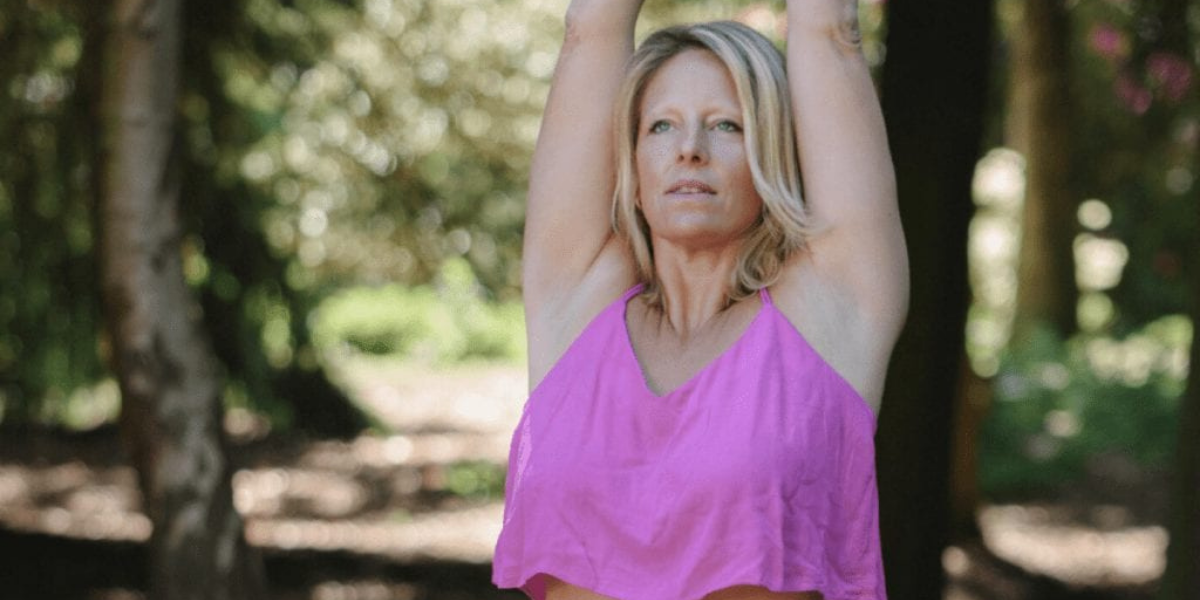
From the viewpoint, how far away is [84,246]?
779cm

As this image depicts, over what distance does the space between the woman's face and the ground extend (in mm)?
5304

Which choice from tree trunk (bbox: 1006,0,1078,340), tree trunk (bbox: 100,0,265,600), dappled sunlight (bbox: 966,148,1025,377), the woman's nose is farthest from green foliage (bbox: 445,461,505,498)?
dappled sunlight (bbox: 966,148,1025,377)

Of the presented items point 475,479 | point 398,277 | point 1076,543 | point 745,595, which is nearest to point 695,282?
point 745,595

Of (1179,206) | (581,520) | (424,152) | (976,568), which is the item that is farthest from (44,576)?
(1179,206)

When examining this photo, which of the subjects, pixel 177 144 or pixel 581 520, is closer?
pixel 581 520

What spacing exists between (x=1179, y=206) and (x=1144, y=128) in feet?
15.5

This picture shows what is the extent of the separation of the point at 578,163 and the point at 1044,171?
12.7m

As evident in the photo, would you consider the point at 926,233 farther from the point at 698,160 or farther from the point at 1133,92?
the point at 1133,92

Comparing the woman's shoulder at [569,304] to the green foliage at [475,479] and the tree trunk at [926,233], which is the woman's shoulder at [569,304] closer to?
the tree trunk at [926,233]

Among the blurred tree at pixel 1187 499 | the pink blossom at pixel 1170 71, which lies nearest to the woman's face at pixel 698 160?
the blurred tree at pixel 1187 499

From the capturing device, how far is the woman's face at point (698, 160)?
2.40 meters

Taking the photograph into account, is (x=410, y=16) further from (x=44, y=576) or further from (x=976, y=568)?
(x=976, y=568)

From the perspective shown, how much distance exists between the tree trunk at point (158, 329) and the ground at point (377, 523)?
7.54ft

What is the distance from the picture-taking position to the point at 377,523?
996cm
